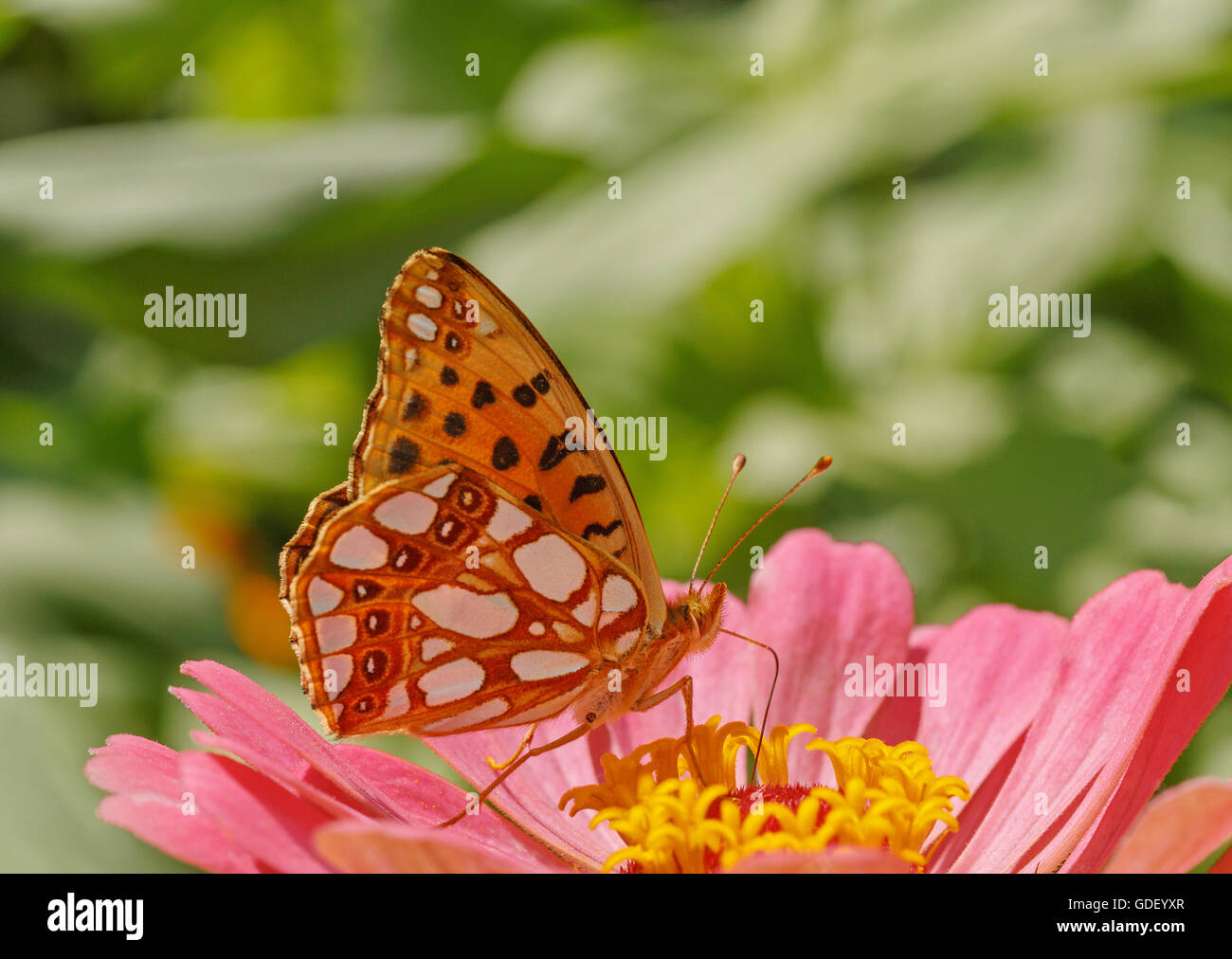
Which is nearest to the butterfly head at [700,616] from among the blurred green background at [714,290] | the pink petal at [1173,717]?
the pink petal at [1173,717]

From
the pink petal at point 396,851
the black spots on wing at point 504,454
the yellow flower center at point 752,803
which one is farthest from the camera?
the black spots on wing at point 504,454

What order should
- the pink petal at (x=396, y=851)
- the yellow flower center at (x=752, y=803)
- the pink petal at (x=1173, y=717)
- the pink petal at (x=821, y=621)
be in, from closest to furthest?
1. the pink petal at (x=396, y=851)
2. the pink petal at (x=1173, y=717)
3. the yellow flower center at (x=752, y=803)
4. the pink petal at (x=821, y=621)

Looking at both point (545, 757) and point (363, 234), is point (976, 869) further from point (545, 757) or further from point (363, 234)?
point (363, 234)

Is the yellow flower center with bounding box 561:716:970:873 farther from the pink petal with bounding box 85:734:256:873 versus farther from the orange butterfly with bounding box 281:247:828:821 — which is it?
the pink petal with bounding box 85:734:256:873

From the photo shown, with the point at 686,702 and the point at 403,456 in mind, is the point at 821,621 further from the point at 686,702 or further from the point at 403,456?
the point at 403,456

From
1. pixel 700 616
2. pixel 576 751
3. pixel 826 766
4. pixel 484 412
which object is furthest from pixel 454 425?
pixel 826 766

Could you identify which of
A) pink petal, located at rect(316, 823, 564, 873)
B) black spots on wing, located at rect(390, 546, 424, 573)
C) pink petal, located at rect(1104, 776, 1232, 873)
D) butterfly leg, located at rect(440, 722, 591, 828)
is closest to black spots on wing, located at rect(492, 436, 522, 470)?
black spots on wing, located at rect(390, 546, 424, 573)

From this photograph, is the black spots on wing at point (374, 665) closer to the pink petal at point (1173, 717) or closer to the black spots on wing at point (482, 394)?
the black spots on wing at point (482, 394)
